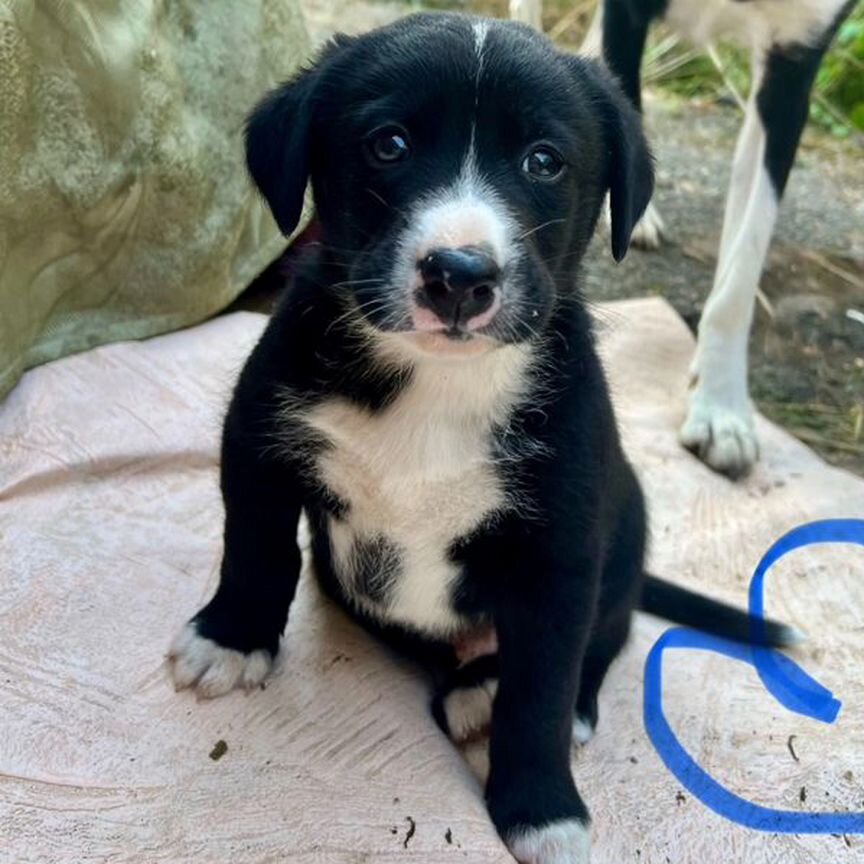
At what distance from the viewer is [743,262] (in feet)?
10.9

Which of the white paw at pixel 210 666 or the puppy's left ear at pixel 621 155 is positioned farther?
the white paw at pixel 210 666

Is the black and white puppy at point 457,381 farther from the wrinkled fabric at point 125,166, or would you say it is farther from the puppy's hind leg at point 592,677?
the wrinkled fabric at point 125,166

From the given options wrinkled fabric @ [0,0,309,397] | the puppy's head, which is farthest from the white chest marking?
wrinkled fabric @ [0,0,309,397]

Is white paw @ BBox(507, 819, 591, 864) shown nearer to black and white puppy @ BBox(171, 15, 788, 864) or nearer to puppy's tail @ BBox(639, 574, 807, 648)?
black and white puppy @ BBox(171, 15, 788, 864)

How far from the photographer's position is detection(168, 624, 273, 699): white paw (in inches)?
83.2

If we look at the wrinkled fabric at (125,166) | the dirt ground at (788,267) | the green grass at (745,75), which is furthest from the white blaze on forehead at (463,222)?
the green grass at (745,75)

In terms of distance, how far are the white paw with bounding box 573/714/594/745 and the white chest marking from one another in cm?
41

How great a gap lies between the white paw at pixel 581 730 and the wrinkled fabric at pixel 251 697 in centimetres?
2

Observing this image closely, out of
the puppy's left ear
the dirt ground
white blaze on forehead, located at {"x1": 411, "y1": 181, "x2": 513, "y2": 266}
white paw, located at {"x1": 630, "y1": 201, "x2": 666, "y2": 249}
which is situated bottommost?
the dirt ground

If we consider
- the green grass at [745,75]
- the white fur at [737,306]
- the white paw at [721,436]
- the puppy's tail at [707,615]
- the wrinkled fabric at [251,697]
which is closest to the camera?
the wrinkled fabric at [251,697]

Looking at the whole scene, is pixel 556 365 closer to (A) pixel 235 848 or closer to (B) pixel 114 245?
(A) pixel 235 848

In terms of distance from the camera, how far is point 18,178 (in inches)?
104

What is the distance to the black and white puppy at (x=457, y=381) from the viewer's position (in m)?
1.71

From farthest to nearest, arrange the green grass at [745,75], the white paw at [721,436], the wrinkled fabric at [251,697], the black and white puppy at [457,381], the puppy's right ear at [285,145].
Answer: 1. the green grass at [745,75]
2. the white paw at [721,436]
3. the wrinkled fabric at [251,697]
4. the puppy's right ear at [285,145]
5. the black and white puppy at [457,381]
